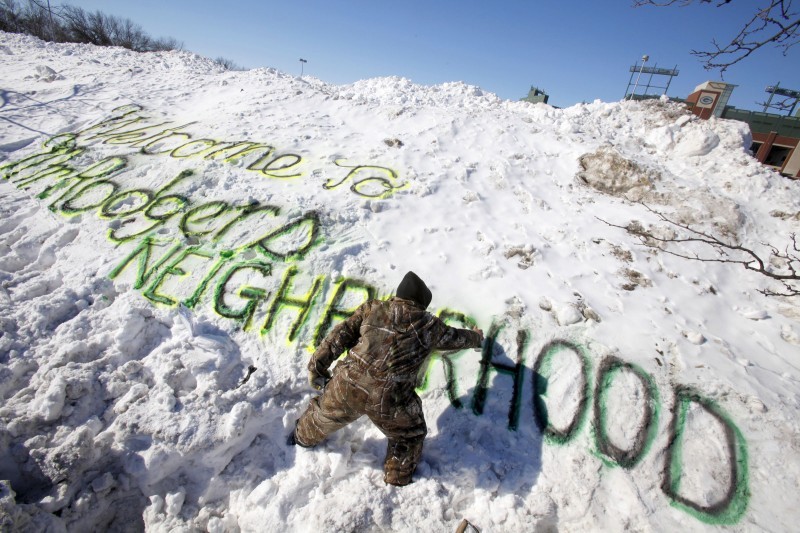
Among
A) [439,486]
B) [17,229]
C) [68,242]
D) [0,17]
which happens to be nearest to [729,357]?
[439,486]

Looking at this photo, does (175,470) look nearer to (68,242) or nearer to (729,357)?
(68,242)

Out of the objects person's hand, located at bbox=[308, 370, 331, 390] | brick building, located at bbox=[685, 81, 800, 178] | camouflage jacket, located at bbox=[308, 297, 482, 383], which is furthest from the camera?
brick building, located at bbox=[685, 81, 800, 178]

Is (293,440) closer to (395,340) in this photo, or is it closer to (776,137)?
(395,340)

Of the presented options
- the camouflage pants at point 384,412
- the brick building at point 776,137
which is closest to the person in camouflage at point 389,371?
the camouflage pants at point 384,412

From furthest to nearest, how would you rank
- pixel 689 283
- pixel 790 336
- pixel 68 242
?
pixel 68 242
pixel 689 283
pixel 790 336

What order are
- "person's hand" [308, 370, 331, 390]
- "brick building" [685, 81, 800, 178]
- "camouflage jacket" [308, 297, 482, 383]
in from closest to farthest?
"camouflage jacket" [308, 297, 482, 383] → "person's hand" [308, 370, 331, 390] → "brick building" [685, 81, 800, 178]

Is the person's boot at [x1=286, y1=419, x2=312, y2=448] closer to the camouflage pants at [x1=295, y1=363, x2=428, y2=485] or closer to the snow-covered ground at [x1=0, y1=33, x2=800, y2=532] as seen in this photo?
the snow-covered ground at [x1=0, y1=33, x2=800, y2=532]

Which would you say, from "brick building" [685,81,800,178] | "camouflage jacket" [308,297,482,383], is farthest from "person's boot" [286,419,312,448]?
"brick building" [685,81,800,178]

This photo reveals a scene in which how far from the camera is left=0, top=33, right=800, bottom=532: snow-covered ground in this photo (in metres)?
2.58

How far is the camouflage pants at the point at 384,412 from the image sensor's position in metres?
2.50

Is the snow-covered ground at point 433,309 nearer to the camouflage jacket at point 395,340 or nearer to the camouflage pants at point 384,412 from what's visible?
the camouflage pants at point 384,412

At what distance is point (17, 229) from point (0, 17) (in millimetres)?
23396

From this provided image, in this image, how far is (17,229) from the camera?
15.5ft

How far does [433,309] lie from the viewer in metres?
3.63
